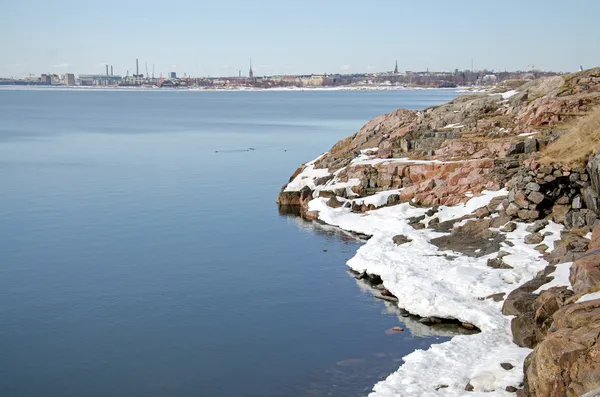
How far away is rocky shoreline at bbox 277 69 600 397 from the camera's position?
1891cm

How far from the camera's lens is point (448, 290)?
25.5m

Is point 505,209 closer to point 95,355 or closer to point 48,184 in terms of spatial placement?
point 95,355

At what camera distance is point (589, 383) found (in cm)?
1564

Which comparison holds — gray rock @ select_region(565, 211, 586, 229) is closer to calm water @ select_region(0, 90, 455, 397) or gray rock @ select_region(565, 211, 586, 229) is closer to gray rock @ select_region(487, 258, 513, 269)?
gray rock @ select_region(487, 258, 513, 269)

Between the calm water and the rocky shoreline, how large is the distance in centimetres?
A: 155

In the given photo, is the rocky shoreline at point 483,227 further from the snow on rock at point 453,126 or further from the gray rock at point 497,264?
the snow on rock at point 453,126

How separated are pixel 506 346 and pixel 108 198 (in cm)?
3013

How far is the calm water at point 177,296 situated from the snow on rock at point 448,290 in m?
0.98

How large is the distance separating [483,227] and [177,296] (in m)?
13.1

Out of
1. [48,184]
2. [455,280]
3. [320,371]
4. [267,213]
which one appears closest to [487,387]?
[320,371]

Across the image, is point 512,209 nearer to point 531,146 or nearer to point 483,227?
point 483,227

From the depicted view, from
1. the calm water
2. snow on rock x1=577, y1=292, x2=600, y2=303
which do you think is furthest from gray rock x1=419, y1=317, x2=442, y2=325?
snow on rock x1=577, y1=292, x2=600, y2=303

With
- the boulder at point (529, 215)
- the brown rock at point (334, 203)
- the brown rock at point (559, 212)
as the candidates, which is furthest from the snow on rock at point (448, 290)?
the brown rock at point (334, 203)

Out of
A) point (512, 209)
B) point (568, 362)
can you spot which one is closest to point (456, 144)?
point (512, 209)
